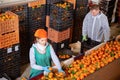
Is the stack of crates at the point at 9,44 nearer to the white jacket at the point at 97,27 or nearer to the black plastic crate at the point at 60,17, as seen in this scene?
the black plastic crate at the point at 60,17

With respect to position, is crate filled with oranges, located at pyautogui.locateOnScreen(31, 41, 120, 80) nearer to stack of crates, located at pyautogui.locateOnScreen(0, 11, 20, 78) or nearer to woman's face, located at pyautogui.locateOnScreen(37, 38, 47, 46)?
woman's face, located at pyautogui.locateOnScreen(37, 38, 47, 46)

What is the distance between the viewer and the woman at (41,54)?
360 cm

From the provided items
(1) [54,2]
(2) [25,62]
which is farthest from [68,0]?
(2) [25,62]

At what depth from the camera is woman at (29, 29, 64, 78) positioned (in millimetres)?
3596

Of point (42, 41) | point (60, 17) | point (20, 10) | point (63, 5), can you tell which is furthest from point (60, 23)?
point (42, 41)

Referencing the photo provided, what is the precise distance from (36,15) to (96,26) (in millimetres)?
1460

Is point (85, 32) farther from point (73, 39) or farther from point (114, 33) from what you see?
point (114, 33)

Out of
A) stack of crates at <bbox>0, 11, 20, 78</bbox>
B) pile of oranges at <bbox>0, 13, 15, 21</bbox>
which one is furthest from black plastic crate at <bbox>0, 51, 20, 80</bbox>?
pile of oranges at <bbox>0, 13, 15, 21</bbox>

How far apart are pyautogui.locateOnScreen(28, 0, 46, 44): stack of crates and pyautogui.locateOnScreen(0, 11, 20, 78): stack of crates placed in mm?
720

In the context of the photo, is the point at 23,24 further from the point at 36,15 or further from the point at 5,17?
the point at 5,17

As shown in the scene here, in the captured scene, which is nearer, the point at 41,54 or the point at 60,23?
the point at 41,54

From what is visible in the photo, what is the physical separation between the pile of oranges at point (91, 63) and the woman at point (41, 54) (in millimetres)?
185

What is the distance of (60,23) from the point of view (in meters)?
5.89

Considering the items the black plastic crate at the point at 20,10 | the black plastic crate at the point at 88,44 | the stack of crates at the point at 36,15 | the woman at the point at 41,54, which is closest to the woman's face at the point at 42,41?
the woman at the point at 41,54
